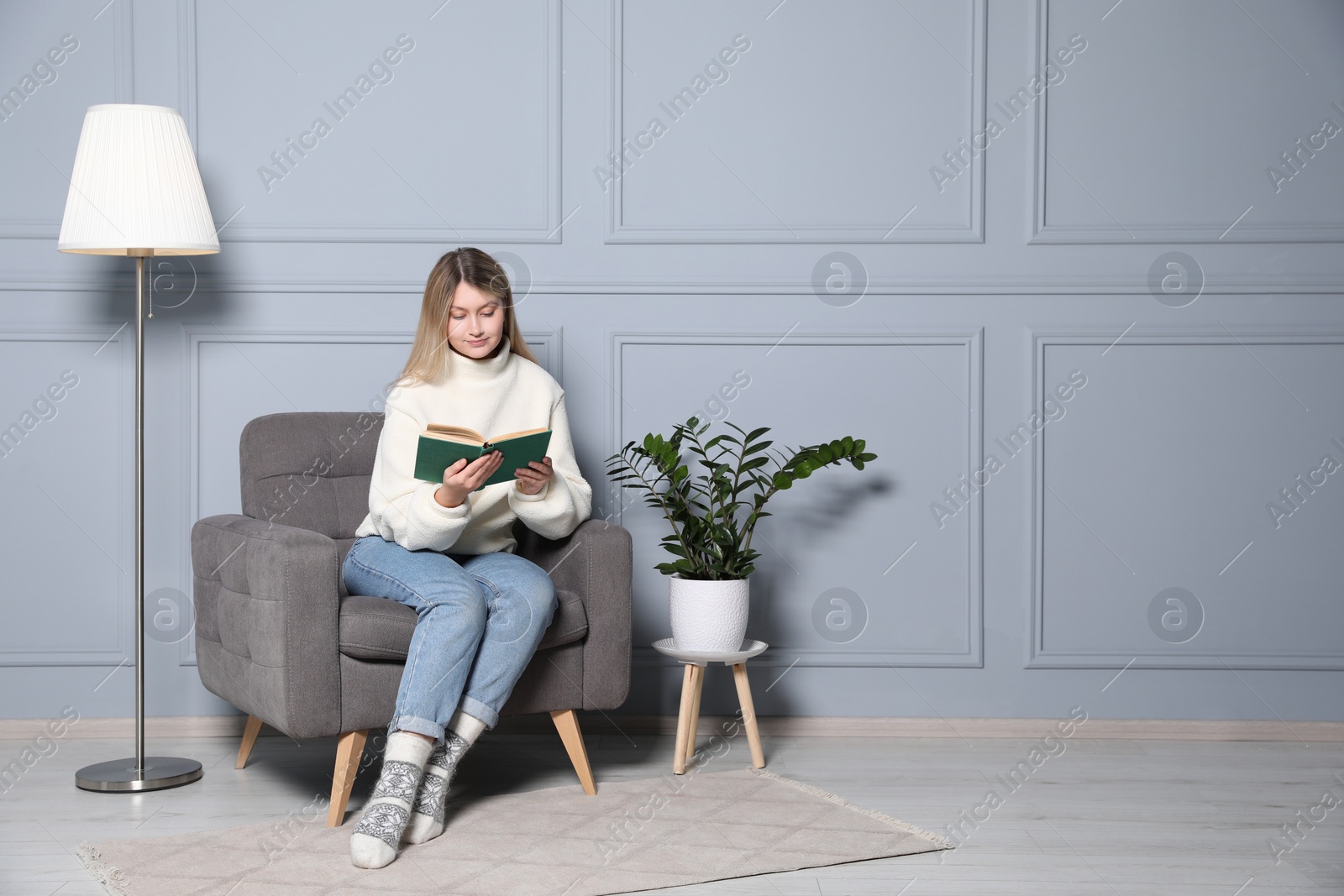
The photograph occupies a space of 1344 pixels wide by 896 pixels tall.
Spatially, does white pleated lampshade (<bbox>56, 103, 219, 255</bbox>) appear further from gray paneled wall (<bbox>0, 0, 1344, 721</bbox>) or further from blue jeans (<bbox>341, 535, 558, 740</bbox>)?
blue jeans (<bbox>341, 535, 558, 740</bbox>)

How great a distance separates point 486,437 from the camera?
7.45ft

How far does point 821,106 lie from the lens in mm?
A: 2801

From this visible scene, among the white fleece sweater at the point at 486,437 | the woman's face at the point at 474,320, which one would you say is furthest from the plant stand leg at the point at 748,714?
the woman's face at the point at 474,320

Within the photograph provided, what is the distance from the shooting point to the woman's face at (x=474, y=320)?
88.1 inches

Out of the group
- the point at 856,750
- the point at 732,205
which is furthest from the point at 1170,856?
the point at 732,205

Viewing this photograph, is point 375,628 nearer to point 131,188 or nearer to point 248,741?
point 248,741

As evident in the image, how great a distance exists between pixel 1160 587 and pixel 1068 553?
24cm

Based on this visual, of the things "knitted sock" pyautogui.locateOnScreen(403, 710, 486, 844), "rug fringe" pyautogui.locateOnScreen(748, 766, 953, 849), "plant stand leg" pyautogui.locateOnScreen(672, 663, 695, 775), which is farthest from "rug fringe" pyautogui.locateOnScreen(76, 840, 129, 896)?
"rug fringe" pyautogui.locateOnScreen(748, 766, 953, 849)

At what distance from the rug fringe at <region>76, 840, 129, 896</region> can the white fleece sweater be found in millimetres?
689

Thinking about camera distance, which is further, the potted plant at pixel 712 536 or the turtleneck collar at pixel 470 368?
the potted plant at pixel 712 536

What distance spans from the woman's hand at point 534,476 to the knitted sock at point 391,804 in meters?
0.49

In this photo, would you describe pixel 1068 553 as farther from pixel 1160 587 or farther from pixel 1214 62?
pixel 1214 62

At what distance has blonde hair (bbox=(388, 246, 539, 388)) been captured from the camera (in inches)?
88.3

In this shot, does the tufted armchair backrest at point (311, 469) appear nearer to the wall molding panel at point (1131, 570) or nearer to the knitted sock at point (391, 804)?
the knitted sock at point (391, 804)
